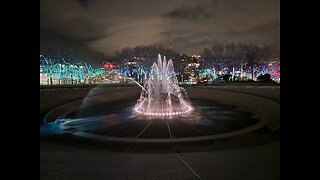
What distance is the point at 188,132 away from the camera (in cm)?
1199

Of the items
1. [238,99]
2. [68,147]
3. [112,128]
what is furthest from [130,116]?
[238,99]

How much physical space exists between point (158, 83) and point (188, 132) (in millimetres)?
14992
